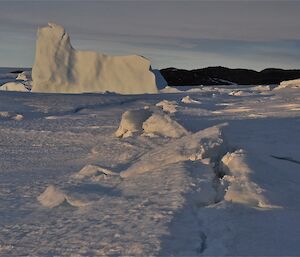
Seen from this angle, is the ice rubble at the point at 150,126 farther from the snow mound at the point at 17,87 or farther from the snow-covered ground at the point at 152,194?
the snow mound at the point at 17,87

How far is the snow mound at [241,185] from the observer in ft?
10.9

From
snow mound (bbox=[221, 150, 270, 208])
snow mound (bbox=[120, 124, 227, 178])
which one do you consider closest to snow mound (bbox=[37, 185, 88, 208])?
snow mound (bbox=[120, 124, 227, 178])

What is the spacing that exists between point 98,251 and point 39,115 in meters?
7.45

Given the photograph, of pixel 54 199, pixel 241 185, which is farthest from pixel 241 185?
pixel 54 199

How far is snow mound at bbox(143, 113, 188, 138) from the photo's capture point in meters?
6.49

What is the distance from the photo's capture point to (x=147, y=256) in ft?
7.66

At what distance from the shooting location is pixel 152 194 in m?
3.39

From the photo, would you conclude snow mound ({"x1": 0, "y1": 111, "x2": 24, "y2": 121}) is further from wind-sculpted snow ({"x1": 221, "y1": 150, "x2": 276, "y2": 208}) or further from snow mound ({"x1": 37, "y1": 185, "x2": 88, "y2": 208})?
wind-sculpted snow ({"x1": 221, "y1": 150, "x2": 276, "y2": 208})

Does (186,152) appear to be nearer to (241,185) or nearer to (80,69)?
(241,185)

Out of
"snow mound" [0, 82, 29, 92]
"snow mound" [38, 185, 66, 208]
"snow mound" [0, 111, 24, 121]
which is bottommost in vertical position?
"snow mound" [0, 82, 29, 92]

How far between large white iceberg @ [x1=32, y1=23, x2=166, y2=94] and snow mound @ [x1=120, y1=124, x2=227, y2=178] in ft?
41.1

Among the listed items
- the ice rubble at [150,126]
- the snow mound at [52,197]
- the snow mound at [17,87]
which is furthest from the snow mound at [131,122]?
the snow mound at [17,87]

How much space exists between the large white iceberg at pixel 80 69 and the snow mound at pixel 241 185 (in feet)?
43.6

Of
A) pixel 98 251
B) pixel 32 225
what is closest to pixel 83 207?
pixel 32 225
